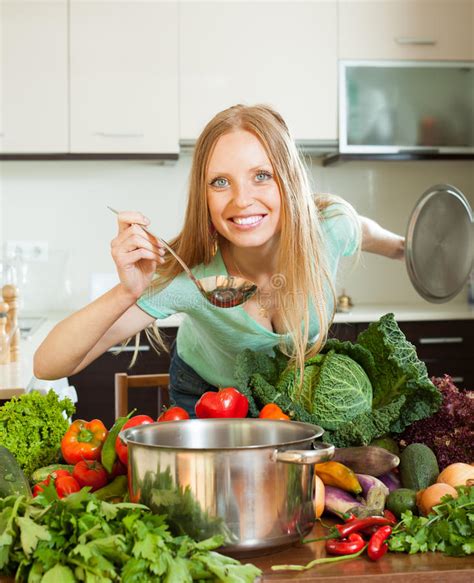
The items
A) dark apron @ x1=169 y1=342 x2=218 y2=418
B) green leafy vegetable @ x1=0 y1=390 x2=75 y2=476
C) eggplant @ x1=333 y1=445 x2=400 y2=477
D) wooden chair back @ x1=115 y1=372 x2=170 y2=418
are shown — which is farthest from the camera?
wooden chair back @ x1=115 y1=372 x2=170 y2=418

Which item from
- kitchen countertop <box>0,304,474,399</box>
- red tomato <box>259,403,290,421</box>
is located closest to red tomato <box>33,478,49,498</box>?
red tomato <box>259,403,290,421</box>

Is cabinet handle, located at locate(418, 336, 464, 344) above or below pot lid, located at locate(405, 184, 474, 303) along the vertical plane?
below

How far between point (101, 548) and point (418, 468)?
525 millimetres

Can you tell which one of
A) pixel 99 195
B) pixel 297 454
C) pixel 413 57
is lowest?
pixel 297 454

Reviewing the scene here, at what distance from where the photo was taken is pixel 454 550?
3.14ft

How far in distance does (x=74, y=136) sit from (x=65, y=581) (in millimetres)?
2987

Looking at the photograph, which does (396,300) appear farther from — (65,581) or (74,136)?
(65,581)

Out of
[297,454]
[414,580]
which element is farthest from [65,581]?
[414,580]

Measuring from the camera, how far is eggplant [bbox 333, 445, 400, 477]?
1160 millimetres

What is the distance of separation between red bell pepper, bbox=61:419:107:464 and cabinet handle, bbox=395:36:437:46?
9.84 feet

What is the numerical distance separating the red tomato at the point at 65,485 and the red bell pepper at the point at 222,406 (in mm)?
209

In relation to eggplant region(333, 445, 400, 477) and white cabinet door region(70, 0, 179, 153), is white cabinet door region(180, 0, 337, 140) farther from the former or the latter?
eggplant region(333, 445, 400, 477)

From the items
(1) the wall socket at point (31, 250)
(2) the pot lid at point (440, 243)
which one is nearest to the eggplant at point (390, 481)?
(2) the pot lid at point (440, 243)

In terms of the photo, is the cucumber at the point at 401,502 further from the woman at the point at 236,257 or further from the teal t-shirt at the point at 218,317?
the teal t-shirt at the point at 218,317
